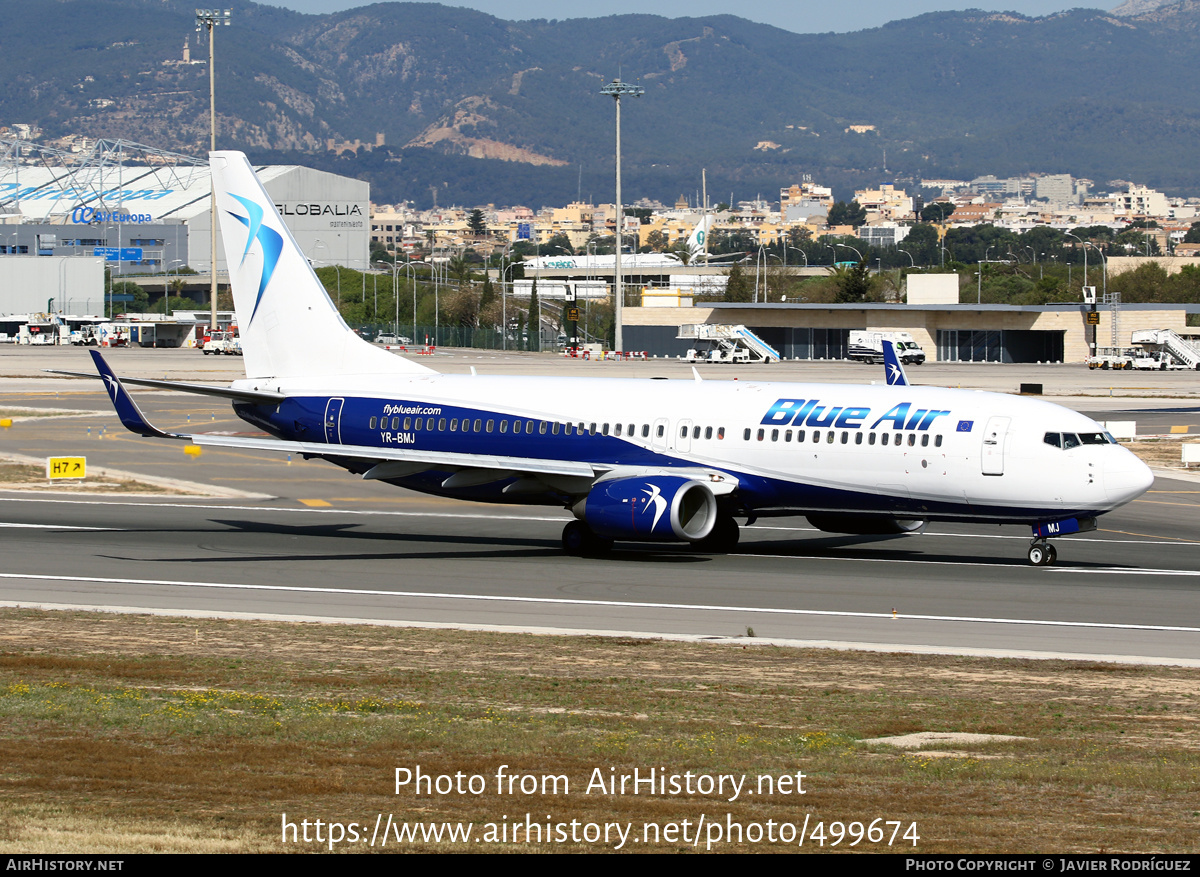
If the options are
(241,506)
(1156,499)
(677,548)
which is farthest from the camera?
(1156,499)

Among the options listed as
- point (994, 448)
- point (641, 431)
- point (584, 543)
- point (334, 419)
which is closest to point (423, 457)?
point (584, 543)

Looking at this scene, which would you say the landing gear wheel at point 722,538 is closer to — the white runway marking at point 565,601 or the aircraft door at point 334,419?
the white runway marking at point 565,601

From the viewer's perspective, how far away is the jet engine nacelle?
1276 inches

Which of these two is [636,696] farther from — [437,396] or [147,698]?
[437,396]

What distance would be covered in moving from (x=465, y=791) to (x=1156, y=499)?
37.6m

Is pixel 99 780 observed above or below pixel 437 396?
below

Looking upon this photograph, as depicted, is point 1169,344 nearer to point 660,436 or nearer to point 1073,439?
point 1073,439

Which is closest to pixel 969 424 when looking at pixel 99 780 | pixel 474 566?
pixel 474 566

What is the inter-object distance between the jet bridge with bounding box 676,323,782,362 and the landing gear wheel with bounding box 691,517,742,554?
342 ft

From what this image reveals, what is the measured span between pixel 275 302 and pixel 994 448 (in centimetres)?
1921

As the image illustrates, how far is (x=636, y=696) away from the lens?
722 inches

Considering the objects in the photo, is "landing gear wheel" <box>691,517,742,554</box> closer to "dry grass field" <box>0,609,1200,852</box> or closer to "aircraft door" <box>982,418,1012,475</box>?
"aircraft door" <box>982,418,1012,475</box>

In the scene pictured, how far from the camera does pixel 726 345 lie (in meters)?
140

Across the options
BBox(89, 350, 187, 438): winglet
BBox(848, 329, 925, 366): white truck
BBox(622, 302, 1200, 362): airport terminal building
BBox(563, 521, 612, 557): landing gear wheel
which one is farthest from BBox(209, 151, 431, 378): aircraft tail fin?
BBox(622, 302, 1200, 362): airport terminal building
